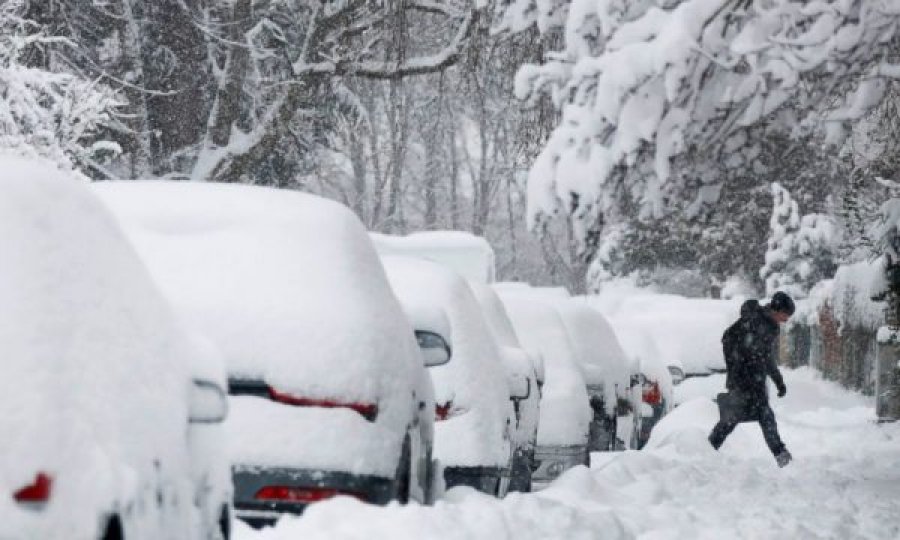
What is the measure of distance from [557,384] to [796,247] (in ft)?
101

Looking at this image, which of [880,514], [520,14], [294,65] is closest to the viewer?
[520,14]

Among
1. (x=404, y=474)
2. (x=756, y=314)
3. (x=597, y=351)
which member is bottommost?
(x=597, y=351)

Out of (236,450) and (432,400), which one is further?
(432,400)

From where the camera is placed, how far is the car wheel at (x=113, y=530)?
3.64 m

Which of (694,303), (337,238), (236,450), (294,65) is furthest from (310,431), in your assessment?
(694,303)

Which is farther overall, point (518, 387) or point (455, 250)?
point (455, 250)

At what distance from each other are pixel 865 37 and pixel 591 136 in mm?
1392

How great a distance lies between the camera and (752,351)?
52.2 ft

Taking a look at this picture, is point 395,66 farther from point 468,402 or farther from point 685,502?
point 468,402

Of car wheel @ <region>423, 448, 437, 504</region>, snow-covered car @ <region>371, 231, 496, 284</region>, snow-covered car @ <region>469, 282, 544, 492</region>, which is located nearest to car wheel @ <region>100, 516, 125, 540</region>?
car wheel @ <region>423, 448, 437, 504</region>

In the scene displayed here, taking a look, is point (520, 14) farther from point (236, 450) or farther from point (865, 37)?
point (236, 450)

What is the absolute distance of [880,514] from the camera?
11.3 meters

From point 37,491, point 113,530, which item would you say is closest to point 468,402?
point 113,530

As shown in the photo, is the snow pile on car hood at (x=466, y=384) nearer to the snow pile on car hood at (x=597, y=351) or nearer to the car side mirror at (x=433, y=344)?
the car side mirror at (x=433, y=344)
